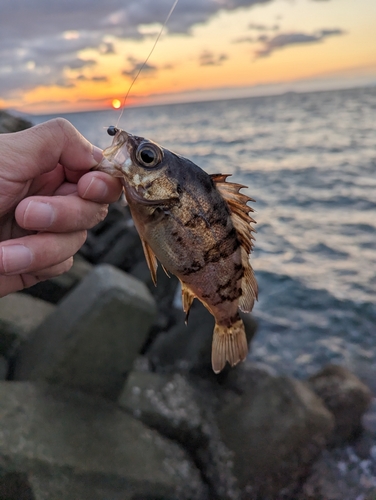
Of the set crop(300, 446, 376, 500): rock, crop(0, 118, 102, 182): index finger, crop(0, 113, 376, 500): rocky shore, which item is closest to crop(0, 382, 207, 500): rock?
crop(0, 113, 376, 500): rocky shore

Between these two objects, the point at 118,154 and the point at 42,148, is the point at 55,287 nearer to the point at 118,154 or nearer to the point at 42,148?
the point at 42,148

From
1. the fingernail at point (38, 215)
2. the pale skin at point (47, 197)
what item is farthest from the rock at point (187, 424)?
the fingernail at point (38, 215)

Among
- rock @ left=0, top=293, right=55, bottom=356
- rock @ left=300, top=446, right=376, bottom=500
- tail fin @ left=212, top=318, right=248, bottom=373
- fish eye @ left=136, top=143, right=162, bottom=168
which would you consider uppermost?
fish eye @ left=136, top=143, right=162, bottom=168

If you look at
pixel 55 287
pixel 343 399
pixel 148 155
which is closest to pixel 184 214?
pixel 148 155

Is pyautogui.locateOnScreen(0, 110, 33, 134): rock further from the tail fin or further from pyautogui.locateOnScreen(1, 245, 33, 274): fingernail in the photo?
the tail fin

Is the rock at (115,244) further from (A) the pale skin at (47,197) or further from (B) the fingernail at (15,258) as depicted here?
(B) the fingernail at (15,258)
